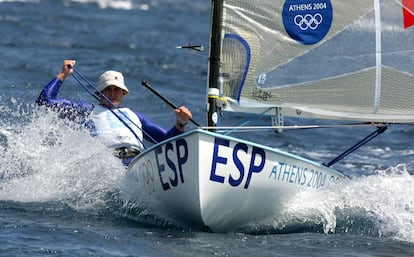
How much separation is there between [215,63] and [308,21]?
718 millimetres

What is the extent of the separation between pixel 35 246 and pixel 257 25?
2220 millimetres

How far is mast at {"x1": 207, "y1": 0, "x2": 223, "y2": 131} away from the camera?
22.4 feet

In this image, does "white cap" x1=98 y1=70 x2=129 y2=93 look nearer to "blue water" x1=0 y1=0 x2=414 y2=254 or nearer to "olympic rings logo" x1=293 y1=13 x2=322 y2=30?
"blue water" x1=0 y1=0 x2=414 y2=254

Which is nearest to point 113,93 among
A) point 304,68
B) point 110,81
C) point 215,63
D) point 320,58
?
point 110,81

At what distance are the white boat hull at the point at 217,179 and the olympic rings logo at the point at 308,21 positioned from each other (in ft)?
3.21

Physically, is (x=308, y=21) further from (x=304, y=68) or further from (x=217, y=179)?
(x=217, y=179)

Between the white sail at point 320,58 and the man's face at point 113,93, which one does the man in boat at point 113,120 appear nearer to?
the man's face at point 113,93

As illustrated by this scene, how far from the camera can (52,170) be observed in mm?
7887

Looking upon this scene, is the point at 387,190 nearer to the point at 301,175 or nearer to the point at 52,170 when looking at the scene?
the point at 301,175

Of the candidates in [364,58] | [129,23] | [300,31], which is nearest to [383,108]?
[364,58]

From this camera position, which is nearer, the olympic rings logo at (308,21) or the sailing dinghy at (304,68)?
the sailing dinghy at (304,68)

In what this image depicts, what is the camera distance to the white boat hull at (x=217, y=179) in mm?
6188

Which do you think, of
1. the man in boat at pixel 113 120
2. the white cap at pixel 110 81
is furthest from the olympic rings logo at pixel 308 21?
the white cap at pixel 110 81

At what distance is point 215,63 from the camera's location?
691 centimetres
